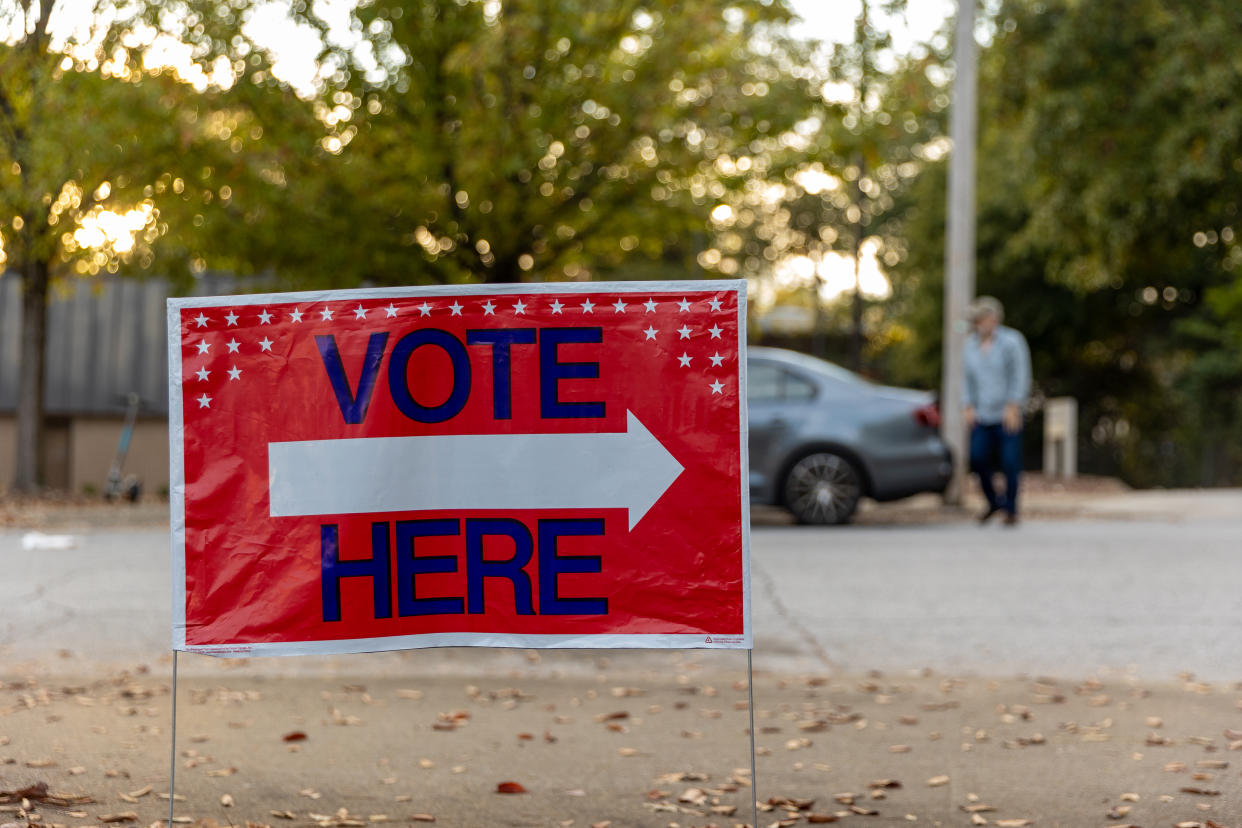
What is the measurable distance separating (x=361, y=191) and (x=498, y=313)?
9.99m

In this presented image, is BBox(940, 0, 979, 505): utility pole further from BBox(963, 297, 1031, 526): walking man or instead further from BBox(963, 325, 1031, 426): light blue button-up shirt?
BBox(963, 325, 1031, 426): light blue button-up shirt

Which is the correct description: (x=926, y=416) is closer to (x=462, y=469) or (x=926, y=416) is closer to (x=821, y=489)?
(x=821, y=489)

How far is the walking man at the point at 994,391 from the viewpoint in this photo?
11.8 m

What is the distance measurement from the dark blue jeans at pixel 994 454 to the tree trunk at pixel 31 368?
11.8 meters

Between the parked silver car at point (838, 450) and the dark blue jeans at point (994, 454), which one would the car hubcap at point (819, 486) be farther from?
the dark blue jeans at point (994, 454)

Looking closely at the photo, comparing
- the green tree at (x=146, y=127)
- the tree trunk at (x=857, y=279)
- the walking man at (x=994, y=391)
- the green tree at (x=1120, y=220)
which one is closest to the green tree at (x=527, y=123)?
the green tree at (x=146, y=127)

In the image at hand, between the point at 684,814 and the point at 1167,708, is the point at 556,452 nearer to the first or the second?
the point at 684,814

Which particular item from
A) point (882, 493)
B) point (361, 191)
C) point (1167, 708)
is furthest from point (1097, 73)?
point (1167, 708)

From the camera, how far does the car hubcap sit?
41.4ft

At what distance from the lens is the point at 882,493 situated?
12.7 metres

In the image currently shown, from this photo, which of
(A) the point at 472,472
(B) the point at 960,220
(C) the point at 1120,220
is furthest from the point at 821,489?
(C) the point at 1120,220

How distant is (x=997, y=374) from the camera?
38.8 feet

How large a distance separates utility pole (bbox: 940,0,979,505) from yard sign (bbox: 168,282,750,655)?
1111 cm

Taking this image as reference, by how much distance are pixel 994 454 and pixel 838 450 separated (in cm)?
135
